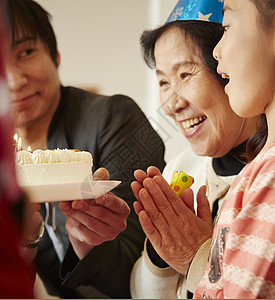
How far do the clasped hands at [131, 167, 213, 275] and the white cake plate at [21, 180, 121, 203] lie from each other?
0.08 metres

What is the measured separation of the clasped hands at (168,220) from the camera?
659mm

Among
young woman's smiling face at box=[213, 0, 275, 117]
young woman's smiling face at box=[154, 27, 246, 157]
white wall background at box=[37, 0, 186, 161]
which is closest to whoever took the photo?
young woman's smiling face at box=[213, 0, 275, 117]

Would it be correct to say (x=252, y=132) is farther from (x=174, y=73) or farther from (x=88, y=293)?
(x=88, y=293)

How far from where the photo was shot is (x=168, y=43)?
0.80 m

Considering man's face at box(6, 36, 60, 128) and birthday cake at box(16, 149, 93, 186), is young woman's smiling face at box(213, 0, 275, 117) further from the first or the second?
man's face at box(6, 36, 60, 128)

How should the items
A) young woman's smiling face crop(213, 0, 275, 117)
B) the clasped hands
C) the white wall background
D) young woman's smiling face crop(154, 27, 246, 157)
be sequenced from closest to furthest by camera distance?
1. young woman's smiling face crop(213, 0, 275, 117)
2. the clasped hands
3. young woman's smiling face crop(154, 27, 246, 157)
4. the white wall background

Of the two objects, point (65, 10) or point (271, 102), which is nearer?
point (271, 102)

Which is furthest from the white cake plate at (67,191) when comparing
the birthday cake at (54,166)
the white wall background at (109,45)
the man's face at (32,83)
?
the white wall background at (109,45)

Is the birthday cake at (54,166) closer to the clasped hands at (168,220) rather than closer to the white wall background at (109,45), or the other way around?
the clasped hands at (168,220)

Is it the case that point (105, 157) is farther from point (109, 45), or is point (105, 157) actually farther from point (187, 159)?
point (109, 45)

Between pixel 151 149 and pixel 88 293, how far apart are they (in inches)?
15.6

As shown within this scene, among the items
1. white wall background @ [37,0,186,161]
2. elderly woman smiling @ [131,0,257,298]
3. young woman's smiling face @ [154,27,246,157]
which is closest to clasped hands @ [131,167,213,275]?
elderly woman smiling @ [131,0,257,298]

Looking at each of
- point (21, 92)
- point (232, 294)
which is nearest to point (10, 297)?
point (232, 294)

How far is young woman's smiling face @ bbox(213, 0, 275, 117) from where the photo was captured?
0.54 m
